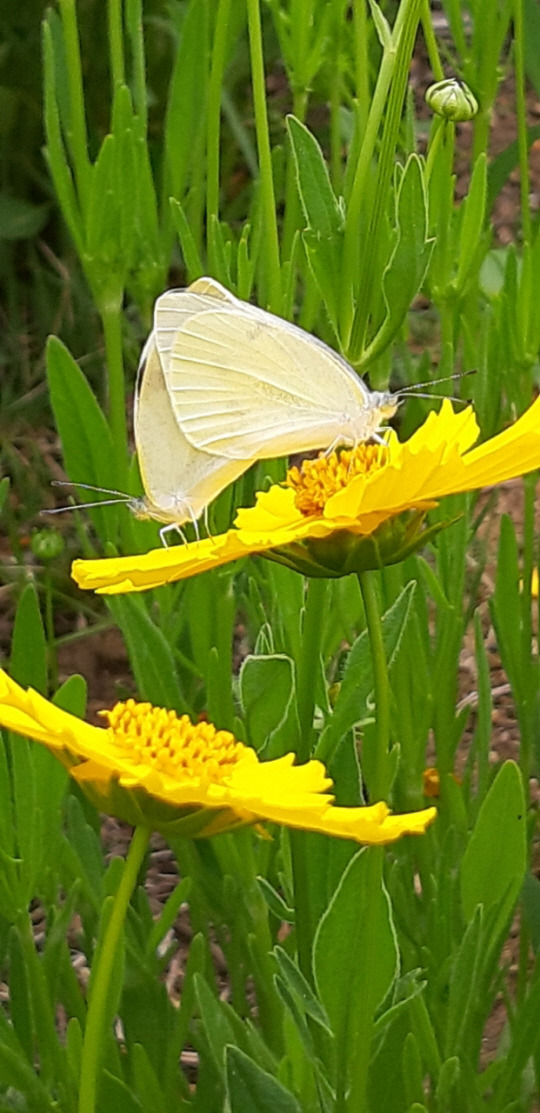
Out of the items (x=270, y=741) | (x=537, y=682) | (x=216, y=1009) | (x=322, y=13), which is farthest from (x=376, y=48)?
(x=216, y=1009)

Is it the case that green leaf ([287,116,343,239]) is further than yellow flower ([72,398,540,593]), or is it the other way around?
green leaf ([287,116,343,239])

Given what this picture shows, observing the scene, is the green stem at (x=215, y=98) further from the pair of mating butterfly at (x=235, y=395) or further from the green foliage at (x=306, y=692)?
the pair of mating butterfly at (x=235, y=395)

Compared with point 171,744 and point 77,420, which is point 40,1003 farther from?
point 77,420

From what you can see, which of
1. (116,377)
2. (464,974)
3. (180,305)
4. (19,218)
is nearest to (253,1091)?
(464,974)

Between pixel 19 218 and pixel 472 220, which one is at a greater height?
pixel 472 220

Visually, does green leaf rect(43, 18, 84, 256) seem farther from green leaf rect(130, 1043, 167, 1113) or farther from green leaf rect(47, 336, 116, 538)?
green leaf rect(130, 1043, 167, 1113)

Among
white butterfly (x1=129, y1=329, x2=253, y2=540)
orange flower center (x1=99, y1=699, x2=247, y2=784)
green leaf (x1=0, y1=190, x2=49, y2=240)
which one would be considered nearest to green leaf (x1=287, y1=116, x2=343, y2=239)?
white butterfly (x1=129, y1=329, x2=253, y2=540)

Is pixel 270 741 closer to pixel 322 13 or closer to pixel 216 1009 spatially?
pixel 216 1009
